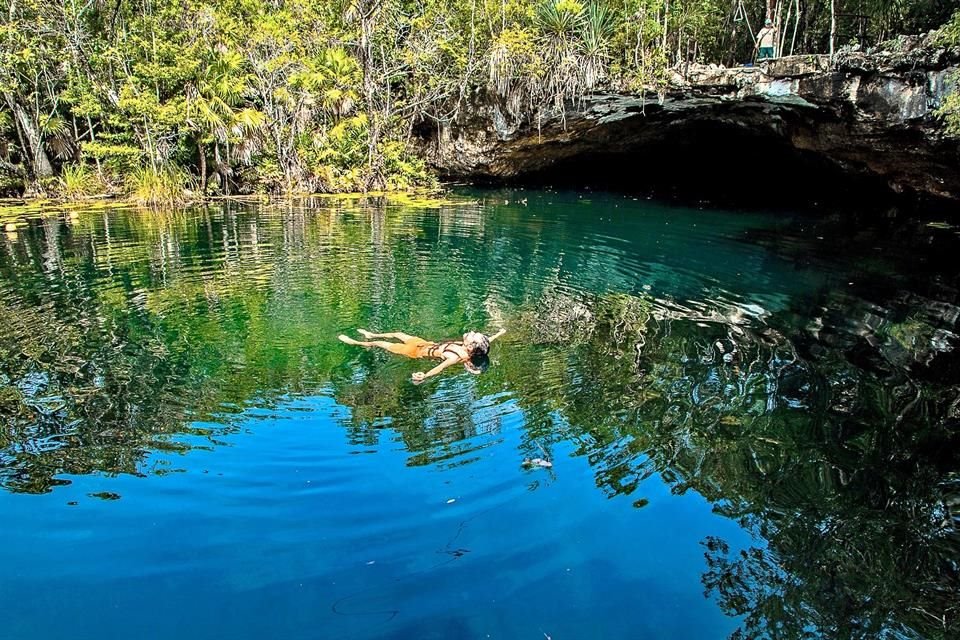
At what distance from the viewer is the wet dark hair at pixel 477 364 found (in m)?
7.75

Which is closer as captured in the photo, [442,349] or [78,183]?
[442,349]

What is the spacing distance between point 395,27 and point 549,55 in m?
6.88

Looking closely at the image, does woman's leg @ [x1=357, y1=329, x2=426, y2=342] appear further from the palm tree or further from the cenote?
the palm tree

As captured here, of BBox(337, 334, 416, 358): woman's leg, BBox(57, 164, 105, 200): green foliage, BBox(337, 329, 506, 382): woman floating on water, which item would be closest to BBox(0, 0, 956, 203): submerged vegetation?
BBox(57, 164, 105, 200): green foliage

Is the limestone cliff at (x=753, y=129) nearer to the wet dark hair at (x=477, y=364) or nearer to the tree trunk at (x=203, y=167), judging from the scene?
the tree trunk at (x=203, y=167)

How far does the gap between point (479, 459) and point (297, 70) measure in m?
22.8

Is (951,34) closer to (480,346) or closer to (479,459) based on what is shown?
(480,346)

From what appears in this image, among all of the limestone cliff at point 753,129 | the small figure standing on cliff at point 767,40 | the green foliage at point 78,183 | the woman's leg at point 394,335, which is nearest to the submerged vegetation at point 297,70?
the green foliage at point 78,183

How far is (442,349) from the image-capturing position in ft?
26.2

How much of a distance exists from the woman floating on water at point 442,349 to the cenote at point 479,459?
267 millimetres

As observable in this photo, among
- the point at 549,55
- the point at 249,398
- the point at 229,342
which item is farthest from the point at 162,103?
the point at 249,398

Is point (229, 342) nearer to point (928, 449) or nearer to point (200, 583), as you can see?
point (200, 583)

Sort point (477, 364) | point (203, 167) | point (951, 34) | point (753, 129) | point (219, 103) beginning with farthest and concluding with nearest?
point (203, 167), point (753, 129), point (219, 103), point (951, 34), point (477, 364)

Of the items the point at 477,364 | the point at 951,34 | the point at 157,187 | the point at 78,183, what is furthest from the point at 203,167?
the point at 951,34
